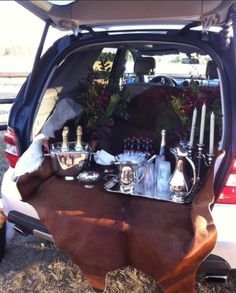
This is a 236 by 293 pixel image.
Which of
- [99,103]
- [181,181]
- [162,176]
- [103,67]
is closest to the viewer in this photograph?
[181,181]

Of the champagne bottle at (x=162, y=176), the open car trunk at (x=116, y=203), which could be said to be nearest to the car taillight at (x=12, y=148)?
the open car trunk at (x=116, y=203)

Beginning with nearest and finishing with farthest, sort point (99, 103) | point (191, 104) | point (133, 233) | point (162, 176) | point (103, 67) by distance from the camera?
point (133, 233) < point (162, 176) < point (191, 104) < point (99, 103) < point (103, 67)

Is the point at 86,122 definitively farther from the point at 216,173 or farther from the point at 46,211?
the point at 216,173

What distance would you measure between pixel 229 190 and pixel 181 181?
25 cm

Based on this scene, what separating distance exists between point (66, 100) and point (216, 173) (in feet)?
4.44

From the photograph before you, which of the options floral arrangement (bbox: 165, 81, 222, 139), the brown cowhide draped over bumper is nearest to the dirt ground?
the brown cowhide draped over bumper

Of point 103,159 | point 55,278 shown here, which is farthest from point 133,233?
point 55,278

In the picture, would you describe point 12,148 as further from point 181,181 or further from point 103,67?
point 103,67

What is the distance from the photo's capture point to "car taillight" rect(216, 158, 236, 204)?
1.87 metres

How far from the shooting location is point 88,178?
2229 millimetres

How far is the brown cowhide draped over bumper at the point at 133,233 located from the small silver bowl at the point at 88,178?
125 mm

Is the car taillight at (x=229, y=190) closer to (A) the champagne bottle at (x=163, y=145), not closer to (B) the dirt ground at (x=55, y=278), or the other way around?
(A) the champagne bottle at (x=163, y=145)

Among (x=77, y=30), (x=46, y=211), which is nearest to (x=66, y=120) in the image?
(x=77, y=30)

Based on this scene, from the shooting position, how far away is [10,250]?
110 inches
